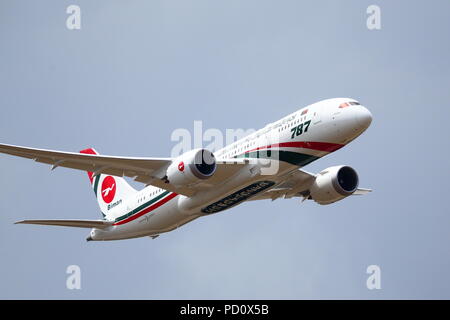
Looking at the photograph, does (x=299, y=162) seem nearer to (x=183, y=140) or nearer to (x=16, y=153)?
(x=183, y=140)

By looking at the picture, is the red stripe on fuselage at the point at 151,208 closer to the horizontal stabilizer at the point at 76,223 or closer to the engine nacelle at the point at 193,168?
the horizontal stabilizer at the point at 76,223

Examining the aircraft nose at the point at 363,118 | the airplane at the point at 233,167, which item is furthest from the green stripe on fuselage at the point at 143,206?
the aircraft nose at the point at 363,118

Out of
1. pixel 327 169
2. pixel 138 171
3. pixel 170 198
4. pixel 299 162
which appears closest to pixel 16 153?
pixel 138 171

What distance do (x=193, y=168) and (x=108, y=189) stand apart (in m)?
16.4

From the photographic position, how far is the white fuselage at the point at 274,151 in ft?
139

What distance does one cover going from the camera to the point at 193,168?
42.6 m

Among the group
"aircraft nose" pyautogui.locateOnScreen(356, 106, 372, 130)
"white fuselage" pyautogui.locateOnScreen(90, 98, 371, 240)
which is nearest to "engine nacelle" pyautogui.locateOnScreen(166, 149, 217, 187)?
"white fuselage" pyautogui.locateOnScreen(90, 98, 371, 240)

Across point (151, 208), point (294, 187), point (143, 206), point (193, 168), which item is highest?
point (294, 187)

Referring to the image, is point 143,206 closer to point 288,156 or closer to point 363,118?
point 288,156

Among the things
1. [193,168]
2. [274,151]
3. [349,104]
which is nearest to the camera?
[193,168]

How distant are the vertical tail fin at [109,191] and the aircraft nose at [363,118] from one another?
18.9 meters

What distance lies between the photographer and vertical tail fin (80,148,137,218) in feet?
182

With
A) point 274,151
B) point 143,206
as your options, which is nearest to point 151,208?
point 143,206

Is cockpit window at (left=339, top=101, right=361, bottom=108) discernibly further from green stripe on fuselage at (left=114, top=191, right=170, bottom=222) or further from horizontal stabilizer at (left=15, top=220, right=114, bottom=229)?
horizontal stabilizer at (left=15, top=220, right=114, bottom=229)
